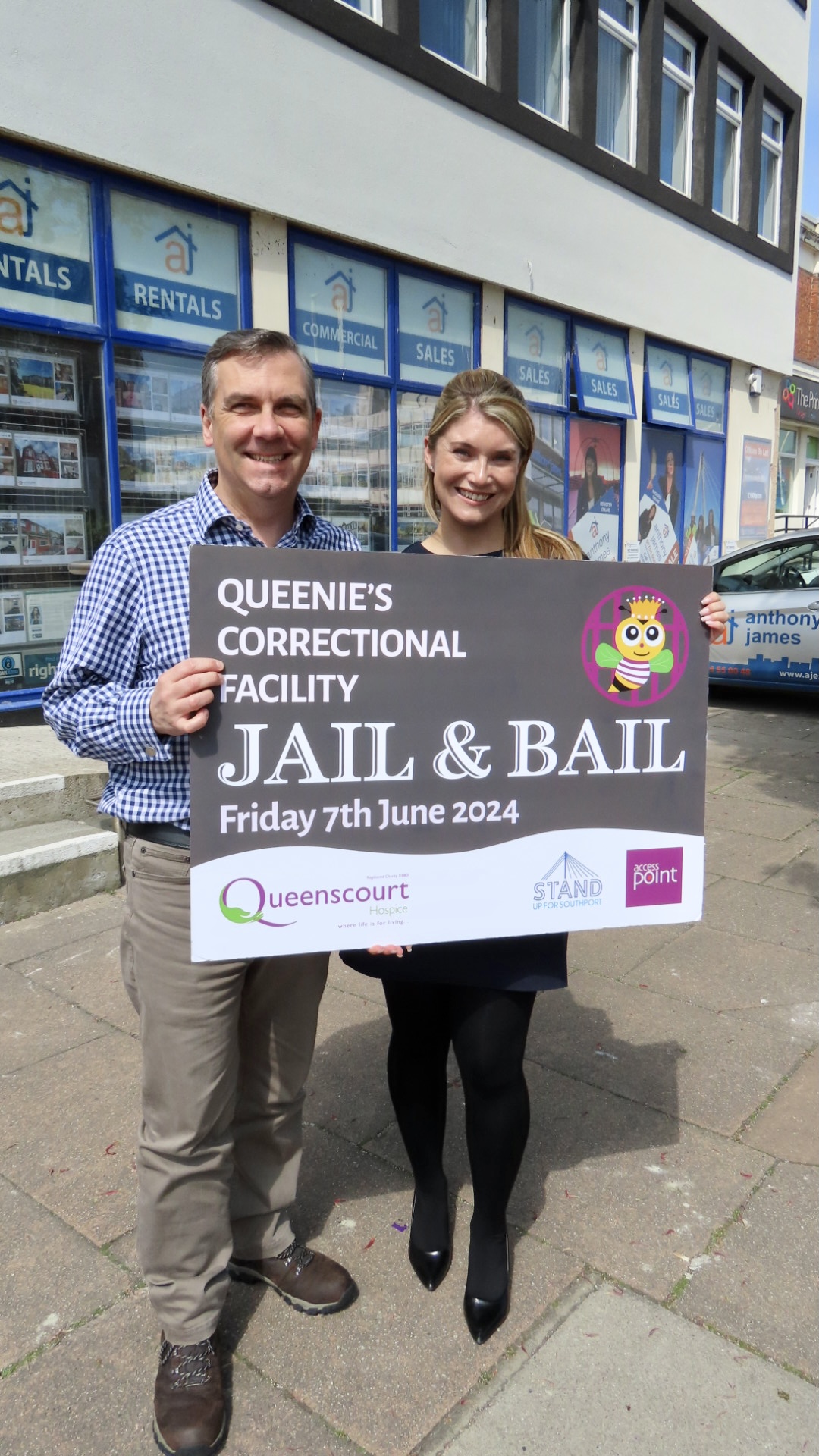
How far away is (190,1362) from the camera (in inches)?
79.3

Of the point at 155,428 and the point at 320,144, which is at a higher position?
the point at 320,144

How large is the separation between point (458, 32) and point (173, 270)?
4776 mm

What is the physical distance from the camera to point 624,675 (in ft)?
7.11

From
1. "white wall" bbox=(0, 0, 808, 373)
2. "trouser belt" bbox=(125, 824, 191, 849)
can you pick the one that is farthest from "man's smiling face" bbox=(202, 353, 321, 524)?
"white wall" bbox=(0, 0, 808, 373)

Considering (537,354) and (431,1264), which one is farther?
(537,354)

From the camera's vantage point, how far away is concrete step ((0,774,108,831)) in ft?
16.7

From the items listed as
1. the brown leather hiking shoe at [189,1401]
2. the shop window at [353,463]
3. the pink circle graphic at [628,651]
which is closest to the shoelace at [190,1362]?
the brown leather hiking shoe at [189,1401]

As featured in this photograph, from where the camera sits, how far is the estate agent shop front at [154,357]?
677 cm

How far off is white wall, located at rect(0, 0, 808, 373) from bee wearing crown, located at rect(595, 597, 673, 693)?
6077 millimetres

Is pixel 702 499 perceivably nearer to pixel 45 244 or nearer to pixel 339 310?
pixel 339 310

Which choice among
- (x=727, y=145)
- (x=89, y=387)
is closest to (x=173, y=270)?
(x=89, y=387)

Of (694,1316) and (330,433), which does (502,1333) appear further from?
(330,433)

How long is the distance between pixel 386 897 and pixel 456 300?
9.52 m

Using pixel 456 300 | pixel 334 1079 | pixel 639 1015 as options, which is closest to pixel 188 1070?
pixel 334 1079
